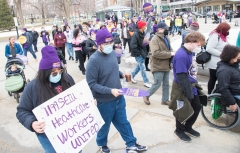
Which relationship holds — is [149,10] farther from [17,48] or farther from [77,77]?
[17,48]

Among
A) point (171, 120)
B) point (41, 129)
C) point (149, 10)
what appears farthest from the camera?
point (149, 10)

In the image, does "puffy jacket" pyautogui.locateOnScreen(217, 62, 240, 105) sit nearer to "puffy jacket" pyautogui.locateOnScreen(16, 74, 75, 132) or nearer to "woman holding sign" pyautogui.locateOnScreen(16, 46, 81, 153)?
"woman holding sign" pyautogui.locateOnScreen(16, 46, 81, 153)

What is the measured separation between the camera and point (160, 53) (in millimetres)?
4516

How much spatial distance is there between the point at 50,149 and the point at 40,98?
0.58m

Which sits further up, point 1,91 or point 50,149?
point 50,149

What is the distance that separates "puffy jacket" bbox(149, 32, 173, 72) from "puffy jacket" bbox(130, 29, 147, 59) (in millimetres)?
1350

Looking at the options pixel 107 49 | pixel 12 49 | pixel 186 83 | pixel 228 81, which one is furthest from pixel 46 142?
pixel 12 49

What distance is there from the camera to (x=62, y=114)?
2.31 metres

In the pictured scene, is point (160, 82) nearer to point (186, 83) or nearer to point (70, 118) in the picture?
point (186, 83)

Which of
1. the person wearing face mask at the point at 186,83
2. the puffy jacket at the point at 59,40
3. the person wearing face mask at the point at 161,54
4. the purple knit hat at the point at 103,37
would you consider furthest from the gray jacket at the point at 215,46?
the puffy jacket at the point at 59,40

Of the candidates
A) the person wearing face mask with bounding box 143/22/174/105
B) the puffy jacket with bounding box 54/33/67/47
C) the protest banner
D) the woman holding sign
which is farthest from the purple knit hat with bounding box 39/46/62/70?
the puffy jacket with bounding box 54/33/67/47

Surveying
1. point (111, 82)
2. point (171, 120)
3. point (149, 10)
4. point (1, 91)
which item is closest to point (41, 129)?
point (111, 82)

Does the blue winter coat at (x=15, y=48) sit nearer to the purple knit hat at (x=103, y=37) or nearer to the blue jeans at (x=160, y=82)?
the blue jeans at (x=160, y=82)

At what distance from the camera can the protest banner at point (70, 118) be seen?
7.14 ft
